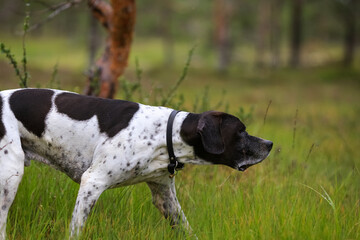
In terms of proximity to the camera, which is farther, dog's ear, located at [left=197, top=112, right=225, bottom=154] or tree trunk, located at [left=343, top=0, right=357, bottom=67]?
tree trunk, located at [left=343, top=0, right=357, bottom=67]

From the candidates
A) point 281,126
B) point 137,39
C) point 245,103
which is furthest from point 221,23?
point 137,39

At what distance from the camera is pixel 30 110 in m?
3.54

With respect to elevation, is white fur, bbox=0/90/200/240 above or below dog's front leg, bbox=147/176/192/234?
above

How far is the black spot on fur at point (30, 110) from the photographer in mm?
3521

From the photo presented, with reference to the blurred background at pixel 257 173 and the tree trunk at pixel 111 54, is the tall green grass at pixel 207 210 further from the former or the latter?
the tree trunk at pixel 111 54

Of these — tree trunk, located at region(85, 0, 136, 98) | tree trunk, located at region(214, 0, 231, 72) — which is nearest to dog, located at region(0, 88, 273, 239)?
tree trunk, located at region(85, 0, 136, 98)

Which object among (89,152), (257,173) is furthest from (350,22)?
(89,152)

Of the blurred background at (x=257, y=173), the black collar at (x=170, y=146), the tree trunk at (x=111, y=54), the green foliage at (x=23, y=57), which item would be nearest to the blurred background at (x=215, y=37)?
the blurred background at (x=257, y=173)

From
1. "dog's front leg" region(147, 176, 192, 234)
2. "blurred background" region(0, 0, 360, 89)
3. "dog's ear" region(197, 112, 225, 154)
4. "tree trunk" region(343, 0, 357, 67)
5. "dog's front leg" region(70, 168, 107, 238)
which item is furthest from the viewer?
"tree trunk" region(343, 0, 357, 67)

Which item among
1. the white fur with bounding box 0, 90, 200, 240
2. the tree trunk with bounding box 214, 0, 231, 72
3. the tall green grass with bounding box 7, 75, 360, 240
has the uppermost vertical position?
the tree trunk with bounding box 214, 0, 231, 72

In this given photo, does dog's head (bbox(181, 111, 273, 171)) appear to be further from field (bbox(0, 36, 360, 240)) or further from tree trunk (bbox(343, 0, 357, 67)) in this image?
tree trunk (bbox(343, 0, 357, 67))

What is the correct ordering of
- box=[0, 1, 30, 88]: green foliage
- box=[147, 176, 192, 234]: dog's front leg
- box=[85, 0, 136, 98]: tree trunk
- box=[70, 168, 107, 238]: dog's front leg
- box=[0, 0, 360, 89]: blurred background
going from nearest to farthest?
box=[70, 168, 107, 238]: dog's front leg, box=[147, 176, 192, 234]: dog's front leg, box=[0, 1, 30, 88]: green foliage, box=[85, 0, 136, 98]: tree trunk, box=[0, 0, 360, 89]: blurred background

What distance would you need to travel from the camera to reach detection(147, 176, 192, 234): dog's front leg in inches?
150

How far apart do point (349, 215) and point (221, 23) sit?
22.6 meters
